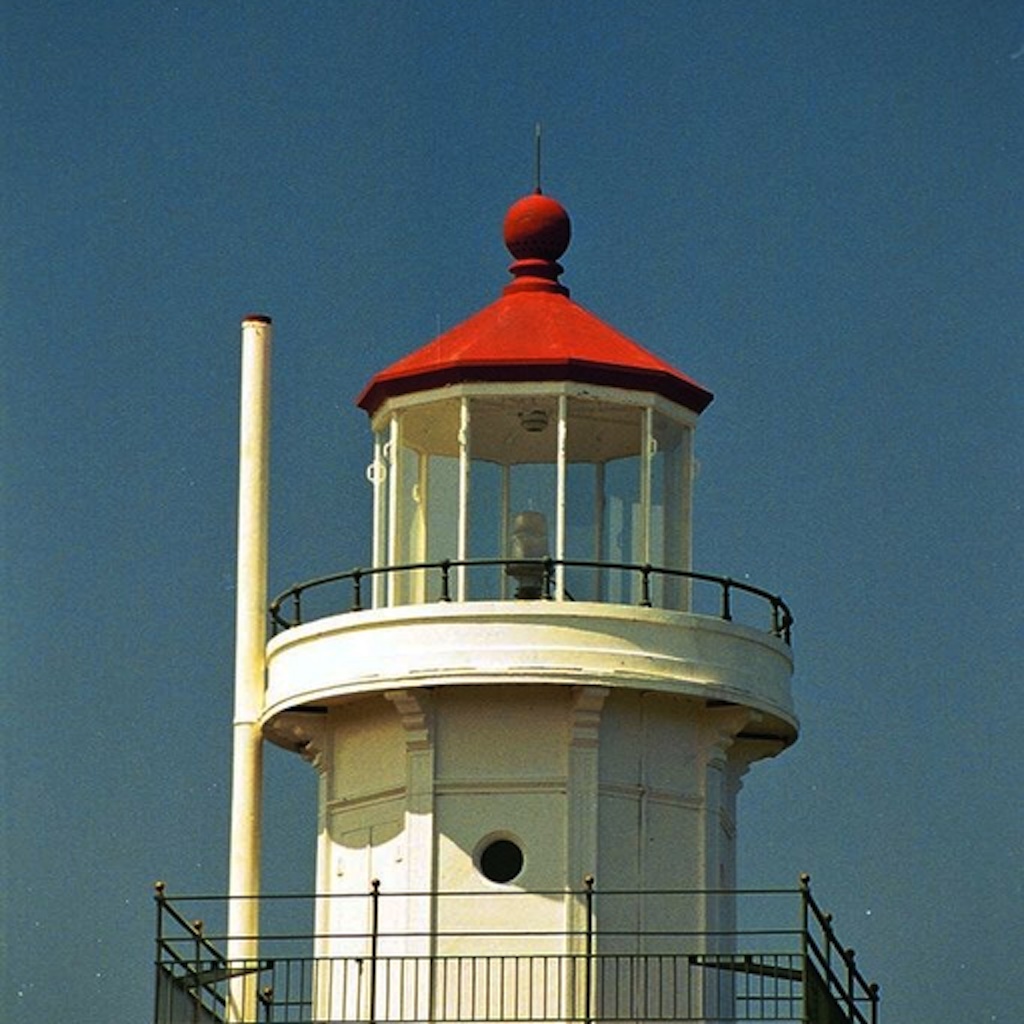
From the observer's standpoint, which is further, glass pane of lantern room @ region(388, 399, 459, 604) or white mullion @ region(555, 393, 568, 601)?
glass pane of lantern room @ region(388, 399, 459, 604)

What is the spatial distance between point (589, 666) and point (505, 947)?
2697 mm

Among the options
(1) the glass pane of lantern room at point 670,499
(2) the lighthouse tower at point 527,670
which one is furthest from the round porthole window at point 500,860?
(1) the glass pane of lantern room at point 670,499

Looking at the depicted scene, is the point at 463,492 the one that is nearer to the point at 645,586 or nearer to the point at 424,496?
the point at 424,496

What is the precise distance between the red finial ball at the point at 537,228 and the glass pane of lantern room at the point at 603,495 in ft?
6.26

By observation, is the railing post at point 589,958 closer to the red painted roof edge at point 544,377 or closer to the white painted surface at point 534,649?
the white painted surface at point 534,649

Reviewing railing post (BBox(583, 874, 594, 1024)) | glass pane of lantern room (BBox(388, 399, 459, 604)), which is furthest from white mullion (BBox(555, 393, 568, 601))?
railing post (BBox(583, 874, 594, 1024))

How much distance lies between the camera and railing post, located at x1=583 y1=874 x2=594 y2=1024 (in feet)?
132

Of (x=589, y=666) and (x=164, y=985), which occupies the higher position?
(x=589, y=666)

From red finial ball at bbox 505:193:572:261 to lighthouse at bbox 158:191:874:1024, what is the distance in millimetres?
28

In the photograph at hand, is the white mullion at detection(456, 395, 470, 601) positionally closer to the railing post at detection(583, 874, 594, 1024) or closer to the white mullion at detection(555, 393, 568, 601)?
the white mullion at detection(555, 393, 568, 601)

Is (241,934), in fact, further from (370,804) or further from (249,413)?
(249,413)

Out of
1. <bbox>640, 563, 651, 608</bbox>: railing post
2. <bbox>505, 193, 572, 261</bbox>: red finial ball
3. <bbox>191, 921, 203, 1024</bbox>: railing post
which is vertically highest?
<bbox>505, 193, 572, 261</bbox>: red finial ball

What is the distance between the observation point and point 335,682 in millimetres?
41844

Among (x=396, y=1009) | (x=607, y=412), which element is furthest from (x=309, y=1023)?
(x=607, y=412)
